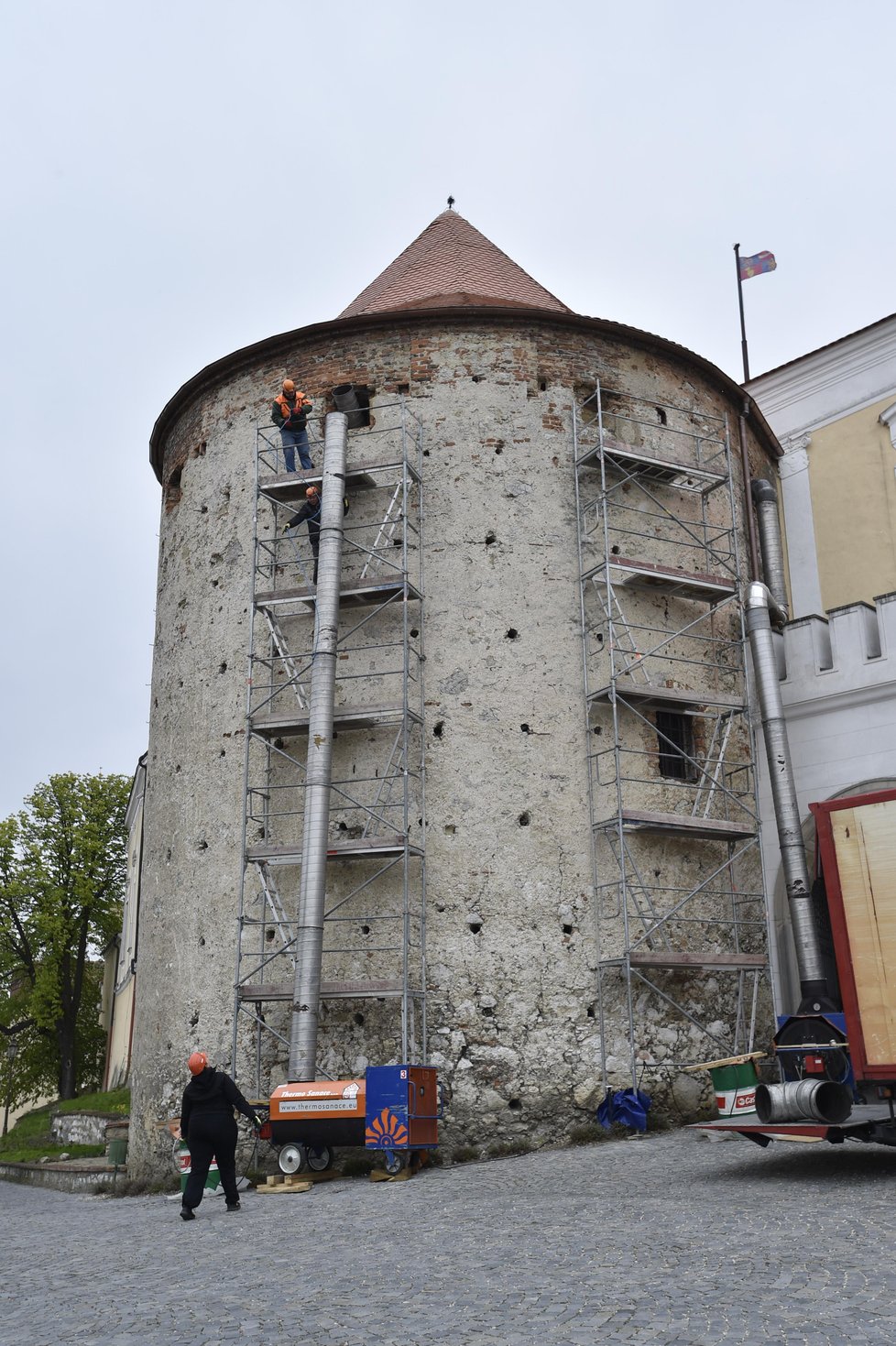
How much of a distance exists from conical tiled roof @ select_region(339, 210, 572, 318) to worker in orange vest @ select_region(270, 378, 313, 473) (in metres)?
2.05

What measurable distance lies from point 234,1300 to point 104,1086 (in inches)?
1211

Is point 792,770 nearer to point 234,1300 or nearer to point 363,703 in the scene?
point 363,703

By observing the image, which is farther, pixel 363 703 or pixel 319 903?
pixel 363 703

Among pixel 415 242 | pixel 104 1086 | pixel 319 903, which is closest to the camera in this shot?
pixel 319 903

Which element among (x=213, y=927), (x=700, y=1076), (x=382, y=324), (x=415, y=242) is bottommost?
(x=700, y=1076)

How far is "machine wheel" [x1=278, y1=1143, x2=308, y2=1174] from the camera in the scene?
37.7ft

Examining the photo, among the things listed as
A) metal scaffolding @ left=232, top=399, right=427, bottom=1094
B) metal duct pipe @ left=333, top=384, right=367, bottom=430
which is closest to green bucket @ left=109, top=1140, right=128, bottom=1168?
metal scaffolding @ left=232, top=399, right=427, bottom=1094

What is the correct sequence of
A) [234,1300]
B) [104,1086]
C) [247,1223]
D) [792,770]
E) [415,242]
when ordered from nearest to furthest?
[234,1300]
[247,1223]
[792,770]
[415,242]
[104,1086]

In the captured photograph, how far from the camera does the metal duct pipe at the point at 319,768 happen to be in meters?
12.9

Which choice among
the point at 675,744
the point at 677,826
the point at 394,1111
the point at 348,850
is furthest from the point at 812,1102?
the point at 675,744

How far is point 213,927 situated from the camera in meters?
14.5

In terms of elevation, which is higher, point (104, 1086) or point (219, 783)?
point (219, 783)

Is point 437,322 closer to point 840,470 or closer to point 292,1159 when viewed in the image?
point 840,470

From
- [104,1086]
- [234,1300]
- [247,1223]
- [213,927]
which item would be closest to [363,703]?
[213,927]
